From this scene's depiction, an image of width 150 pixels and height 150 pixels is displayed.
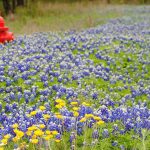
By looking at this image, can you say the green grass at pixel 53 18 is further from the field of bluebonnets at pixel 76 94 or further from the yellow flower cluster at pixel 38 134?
the yellow flower cluster at pixel 38 134

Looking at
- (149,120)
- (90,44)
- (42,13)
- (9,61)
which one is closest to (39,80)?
(9,61)

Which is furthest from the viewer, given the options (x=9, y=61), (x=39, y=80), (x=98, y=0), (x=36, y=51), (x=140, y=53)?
(x=98, y=0)

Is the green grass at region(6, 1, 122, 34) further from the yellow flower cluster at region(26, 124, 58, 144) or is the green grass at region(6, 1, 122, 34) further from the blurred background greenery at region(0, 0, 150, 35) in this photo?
the yellow flower cluster at region(26, 124, 58, 144)

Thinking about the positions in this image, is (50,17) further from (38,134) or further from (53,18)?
(38,134)

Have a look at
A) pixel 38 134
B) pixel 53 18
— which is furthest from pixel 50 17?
pixel 38 134

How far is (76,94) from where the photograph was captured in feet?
25.7

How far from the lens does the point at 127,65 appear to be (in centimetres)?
1132

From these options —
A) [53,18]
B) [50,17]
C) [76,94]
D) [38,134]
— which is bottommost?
[50,17]

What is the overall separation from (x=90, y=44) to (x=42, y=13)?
61.4ft

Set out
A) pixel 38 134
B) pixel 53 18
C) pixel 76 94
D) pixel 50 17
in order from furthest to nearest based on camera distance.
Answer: pixel 50 17 < pixel 53 18 < pixel 76 94 < pixel 38 134

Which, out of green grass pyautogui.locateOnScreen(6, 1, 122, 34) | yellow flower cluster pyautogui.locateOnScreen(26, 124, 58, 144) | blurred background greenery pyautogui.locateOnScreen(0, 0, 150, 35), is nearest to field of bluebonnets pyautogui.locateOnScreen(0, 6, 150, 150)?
yellow flower cluster pyautogui.locateOnScreen(26, 124, 58, 144)

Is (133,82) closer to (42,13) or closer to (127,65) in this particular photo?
(127,65)

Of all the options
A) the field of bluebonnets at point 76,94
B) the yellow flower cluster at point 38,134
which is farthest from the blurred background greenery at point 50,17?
the yellow flower cluster at point 38,134

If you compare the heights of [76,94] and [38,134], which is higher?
[38,134]
